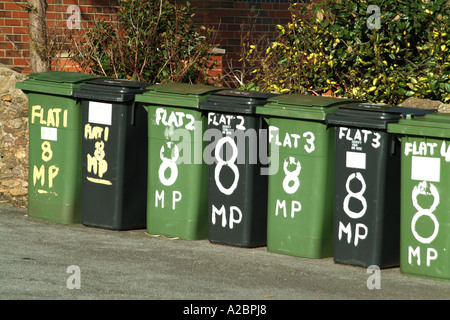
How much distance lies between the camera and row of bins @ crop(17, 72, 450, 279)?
23.3 feet

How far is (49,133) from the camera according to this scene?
8883 mm

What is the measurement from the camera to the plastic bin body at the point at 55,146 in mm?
8758

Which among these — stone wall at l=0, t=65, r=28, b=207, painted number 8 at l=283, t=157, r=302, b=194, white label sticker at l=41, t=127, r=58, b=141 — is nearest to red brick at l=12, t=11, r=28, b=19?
stone wall at l=0, t=65, r=28, b=207

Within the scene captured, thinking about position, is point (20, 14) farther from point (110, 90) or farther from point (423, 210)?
point (423, 210)

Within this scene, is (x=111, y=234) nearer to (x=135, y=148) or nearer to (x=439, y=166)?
(x=135, y=148)

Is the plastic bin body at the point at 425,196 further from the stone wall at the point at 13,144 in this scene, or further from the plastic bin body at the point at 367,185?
the stone wall at the point at 13,144

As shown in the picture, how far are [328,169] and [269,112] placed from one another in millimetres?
659

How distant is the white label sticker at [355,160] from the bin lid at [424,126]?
337 millimetres

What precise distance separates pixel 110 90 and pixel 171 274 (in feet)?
6.72

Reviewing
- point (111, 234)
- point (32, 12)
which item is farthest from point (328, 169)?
point (32, 12)

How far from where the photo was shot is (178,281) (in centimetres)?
696

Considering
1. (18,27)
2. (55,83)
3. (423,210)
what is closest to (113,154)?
(55,83)

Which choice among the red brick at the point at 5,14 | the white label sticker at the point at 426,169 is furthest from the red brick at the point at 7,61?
the white label sticker at the point at 426,169
